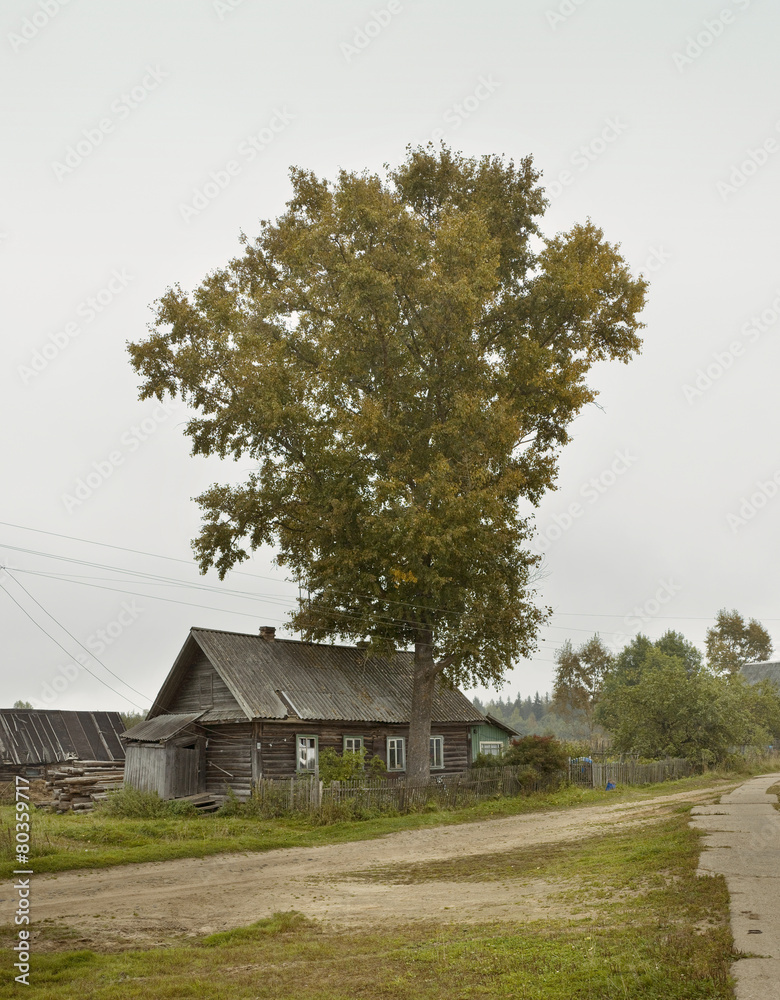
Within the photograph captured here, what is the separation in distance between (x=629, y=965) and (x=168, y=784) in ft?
74.6

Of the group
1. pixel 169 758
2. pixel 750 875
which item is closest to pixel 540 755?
pixel 169 758

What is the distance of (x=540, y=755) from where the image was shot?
34.2 m

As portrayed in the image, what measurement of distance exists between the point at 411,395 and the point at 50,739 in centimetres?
2337

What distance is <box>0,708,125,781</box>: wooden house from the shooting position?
35906 mm

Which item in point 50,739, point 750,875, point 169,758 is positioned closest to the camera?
point 750,875

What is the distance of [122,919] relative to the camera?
1188cm

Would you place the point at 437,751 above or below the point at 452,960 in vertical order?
below

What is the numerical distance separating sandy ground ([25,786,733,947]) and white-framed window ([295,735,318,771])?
7859 millimetres

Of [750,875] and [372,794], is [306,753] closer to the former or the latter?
[372,794]

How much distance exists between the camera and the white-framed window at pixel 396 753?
32719mm

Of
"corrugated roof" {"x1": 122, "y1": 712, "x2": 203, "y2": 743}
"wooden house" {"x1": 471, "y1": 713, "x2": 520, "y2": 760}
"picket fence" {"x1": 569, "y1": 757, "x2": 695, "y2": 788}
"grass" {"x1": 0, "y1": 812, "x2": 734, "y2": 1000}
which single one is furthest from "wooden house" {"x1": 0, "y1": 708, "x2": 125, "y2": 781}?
"grass" {"x1": 0, "y1": 812, "x2": 734, "y2": 1000}

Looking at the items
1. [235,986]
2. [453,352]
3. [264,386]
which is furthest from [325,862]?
[453,352]

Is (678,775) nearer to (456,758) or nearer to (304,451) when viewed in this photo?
(456,758)

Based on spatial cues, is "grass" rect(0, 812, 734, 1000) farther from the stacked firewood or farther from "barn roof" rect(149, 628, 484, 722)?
the stacked firewood
